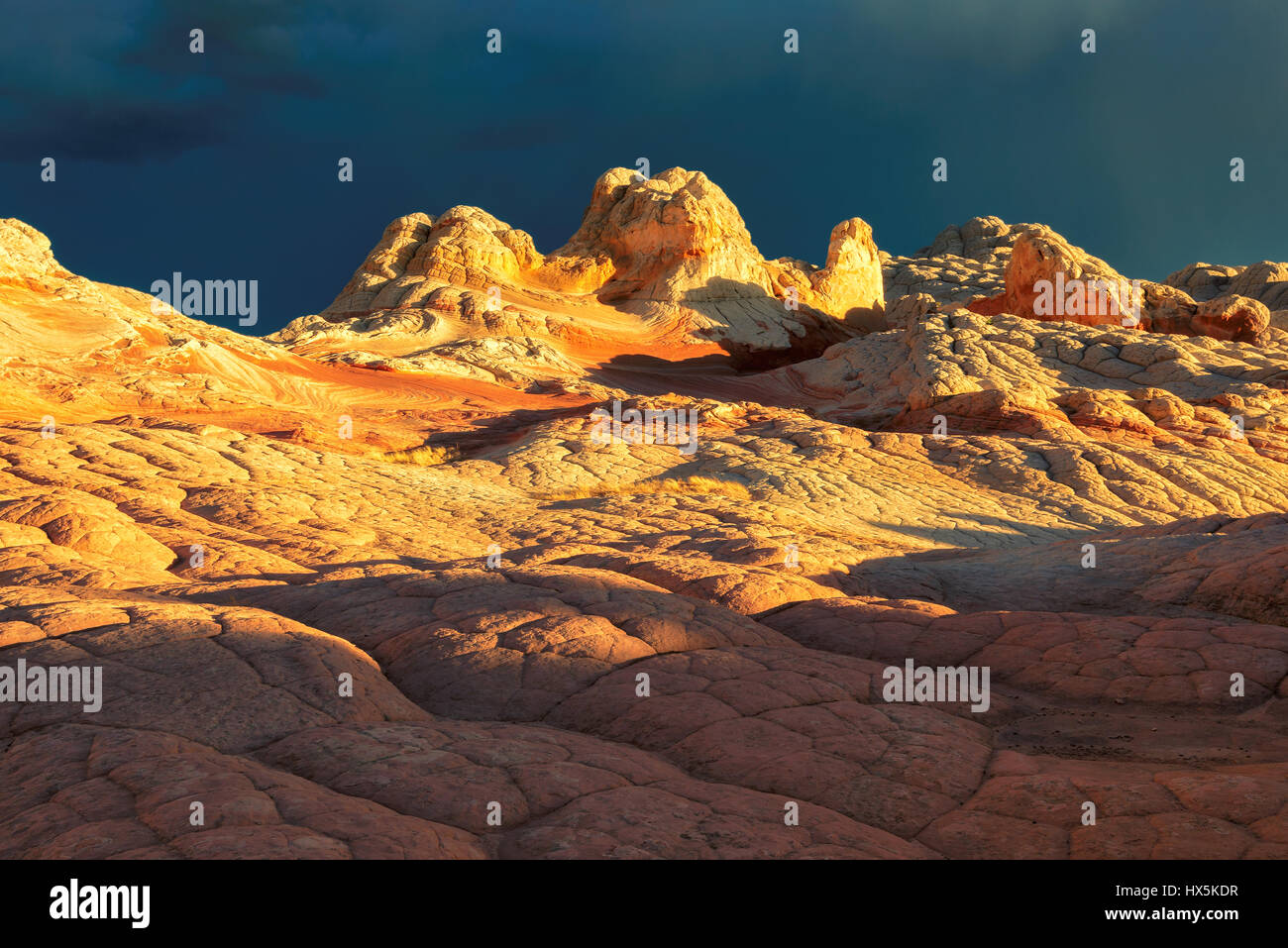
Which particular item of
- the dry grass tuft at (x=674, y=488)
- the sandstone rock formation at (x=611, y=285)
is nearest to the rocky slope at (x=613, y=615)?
the dry grass tuft at (x=674, y=488)

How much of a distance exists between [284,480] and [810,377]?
3123 cm

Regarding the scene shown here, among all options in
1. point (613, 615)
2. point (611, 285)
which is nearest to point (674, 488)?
point (613, 615)

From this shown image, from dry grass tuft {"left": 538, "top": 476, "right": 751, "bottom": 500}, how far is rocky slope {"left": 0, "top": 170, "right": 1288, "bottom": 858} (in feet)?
Answer: 0.41

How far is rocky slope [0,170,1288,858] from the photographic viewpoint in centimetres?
442

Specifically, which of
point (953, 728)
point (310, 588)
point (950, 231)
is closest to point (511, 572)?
point (310, 588)

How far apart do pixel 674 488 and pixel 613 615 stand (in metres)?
12.0

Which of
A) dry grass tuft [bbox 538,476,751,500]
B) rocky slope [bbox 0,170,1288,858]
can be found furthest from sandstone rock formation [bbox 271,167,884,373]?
dry grass tuft [bbox 538,476,751,500]

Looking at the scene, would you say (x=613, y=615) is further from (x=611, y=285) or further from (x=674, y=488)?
(x=611, y=285)

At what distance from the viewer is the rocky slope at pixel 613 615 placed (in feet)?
14.5

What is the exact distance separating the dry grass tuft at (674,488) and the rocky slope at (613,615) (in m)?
0.13

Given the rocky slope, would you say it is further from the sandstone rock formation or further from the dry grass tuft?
the sandstone rock formation

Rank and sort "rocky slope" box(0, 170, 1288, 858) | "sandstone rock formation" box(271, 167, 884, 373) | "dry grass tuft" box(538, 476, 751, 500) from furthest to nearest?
"sandstone rock formation" box(271, 167, 884, 373) < "dry grass tuft" box(538, 476, 751, 500) < "rocky slope" box(0, 170, 1288, 858)

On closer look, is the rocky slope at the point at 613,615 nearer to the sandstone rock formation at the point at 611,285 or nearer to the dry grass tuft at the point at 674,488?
the dry grass tuft at the point at 674,488
